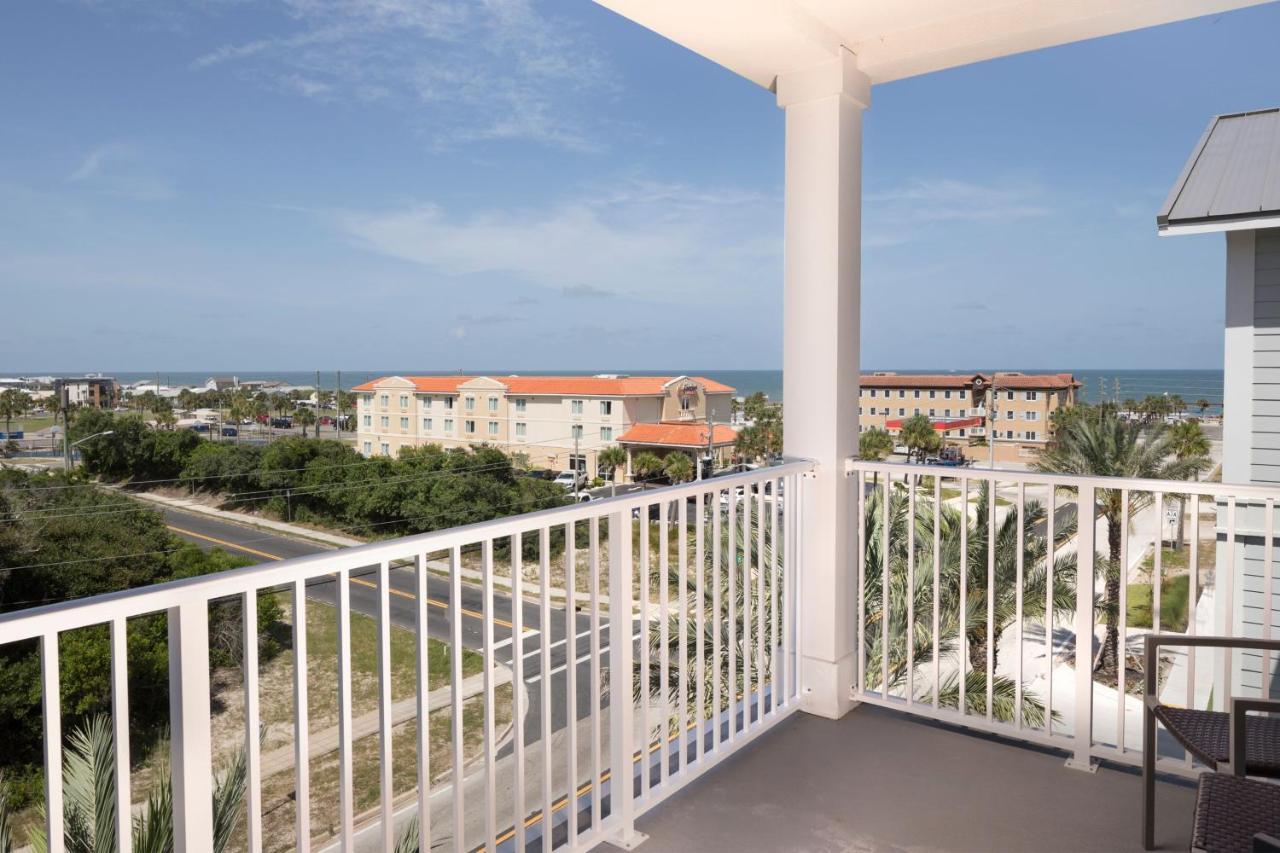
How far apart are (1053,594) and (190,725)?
2732 millimetres

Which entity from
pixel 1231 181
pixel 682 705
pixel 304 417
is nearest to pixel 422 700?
pixel 682 705

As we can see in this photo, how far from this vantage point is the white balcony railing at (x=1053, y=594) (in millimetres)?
Answer: 2658

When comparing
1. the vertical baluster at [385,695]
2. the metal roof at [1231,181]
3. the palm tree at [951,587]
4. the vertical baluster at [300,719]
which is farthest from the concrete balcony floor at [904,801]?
the metal roof at [1231,181]

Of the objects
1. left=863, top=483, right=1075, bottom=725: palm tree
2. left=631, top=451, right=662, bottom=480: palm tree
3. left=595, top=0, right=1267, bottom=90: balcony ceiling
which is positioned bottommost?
left=863, top=483, right=1075, bottom=725: palm tree

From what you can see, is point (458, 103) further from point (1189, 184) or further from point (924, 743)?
point (924, 743)

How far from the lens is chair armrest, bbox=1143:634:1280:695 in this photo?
1986 mm

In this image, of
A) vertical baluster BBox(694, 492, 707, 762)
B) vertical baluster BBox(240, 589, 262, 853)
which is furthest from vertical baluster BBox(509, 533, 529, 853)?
vertical baluster BBox(694, 492, 707, 762)

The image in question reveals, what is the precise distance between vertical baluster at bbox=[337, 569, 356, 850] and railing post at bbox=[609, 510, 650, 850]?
84 centimetres

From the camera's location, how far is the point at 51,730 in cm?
111

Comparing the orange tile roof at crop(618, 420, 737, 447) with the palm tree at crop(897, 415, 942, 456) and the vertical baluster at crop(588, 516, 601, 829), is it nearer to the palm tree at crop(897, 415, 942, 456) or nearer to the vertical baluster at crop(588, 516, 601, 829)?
the palm tree at crop(897, 415, 942, 456)

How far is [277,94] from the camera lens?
19.2 m

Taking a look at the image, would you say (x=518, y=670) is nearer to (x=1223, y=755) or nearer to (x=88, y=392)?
(x=1223, y=755)

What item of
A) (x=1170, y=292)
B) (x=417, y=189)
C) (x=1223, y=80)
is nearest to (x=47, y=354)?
(x=417, y=189)

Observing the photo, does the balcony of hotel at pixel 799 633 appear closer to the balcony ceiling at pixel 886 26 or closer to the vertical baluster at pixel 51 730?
the balcony ceiling at pixel 886 26
